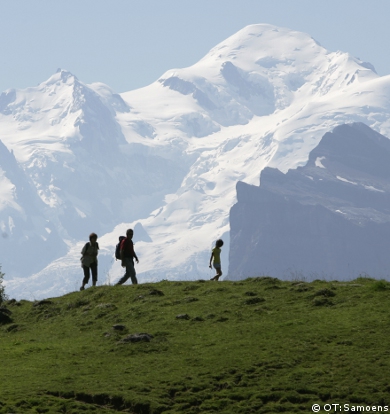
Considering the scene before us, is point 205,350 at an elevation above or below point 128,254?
below

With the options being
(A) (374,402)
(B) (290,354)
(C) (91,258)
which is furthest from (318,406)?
(C) (91,258)

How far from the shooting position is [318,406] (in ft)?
66.1

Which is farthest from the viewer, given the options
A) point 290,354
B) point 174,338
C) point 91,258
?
point 91,258

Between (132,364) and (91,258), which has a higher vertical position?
(91,258)

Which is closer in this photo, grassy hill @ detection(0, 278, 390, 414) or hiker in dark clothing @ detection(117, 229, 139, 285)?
grassy hill @ detection(0, 278, 390, 414)

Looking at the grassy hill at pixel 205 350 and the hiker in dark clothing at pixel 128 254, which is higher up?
the hiker in dark clothing at pixel 128 254

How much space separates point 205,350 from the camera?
81.2ft

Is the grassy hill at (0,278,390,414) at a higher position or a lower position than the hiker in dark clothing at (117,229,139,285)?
lower

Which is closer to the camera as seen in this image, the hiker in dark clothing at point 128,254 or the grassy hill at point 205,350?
the grassy hill at point 205,350

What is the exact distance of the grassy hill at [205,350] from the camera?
69.3 ft

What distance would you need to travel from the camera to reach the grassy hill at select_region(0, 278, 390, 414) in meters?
21.1

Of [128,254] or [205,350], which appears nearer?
[205,350]

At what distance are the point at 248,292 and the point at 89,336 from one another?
19.3 feet

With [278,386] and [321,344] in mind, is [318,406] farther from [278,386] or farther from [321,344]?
[321,344]
